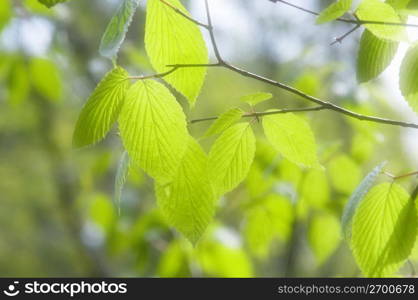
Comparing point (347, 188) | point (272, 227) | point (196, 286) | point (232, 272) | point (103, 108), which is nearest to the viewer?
point (103, 108)

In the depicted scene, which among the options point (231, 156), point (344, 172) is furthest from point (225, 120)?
point (344, 172)

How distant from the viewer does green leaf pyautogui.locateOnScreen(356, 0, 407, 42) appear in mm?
516

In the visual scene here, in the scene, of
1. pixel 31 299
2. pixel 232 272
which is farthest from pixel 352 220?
pixel 232 272

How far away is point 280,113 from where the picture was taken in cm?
56

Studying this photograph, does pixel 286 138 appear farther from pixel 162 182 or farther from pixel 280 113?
pixel 162 182

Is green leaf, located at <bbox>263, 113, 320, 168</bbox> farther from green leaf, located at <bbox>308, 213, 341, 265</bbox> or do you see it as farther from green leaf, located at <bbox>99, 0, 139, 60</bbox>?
green leaf, located at <bbox>308, 213, 341, 265</bbox>

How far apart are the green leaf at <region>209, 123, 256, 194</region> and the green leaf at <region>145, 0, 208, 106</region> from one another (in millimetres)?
66

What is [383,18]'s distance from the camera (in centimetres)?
52

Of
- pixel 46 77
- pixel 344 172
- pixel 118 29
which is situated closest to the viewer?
pixel 118 29

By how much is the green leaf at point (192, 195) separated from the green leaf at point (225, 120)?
A: 18 millimetres

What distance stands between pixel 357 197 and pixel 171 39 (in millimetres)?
219

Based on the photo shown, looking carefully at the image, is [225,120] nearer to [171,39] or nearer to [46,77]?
[171,39]

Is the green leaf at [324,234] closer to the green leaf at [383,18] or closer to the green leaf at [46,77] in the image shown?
the green leaf at [46,77]

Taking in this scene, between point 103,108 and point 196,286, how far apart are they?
18.4 inches
